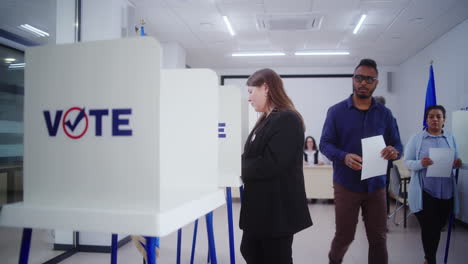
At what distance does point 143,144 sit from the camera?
887 millimetres

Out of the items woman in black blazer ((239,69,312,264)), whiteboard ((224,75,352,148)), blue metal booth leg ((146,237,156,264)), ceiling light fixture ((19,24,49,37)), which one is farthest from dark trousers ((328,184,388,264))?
whiteboard ((224,75,352,148))

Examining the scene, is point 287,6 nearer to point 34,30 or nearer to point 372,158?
point 34,30

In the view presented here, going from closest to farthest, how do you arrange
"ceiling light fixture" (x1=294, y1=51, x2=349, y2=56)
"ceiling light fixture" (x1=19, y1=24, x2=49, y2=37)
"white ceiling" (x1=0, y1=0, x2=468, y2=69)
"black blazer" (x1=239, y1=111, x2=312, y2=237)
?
1. "black blazer" (x1=239, y1=111, x2=312, y2=237)
2. "ceiling light fixture" (x1=19, y1=24, x2=49, y2=37)
3. "white ceiling" (x1=0, y1=0, x2=468, y2=69)
4. "ceiling light fixture" (x1=294, y1=51, x2=349, y2=56)

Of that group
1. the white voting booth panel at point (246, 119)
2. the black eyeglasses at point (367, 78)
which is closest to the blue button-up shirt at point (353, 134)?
the black eyeglasses at point (367, 78)

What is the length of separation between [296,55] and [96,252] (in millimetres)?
5476

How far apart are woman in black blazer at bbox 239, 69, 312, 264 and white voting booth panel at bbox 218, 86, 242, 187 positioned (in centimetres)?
86

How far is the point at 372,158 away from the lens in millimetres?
1947

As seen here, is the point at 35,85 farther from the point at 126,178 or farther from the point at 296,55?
the point at 296,55

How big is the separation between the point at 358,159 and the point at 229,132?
901 millimetres

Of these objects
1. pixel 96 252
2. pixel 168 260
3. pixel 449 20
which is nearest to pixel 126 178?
pixel 168 260

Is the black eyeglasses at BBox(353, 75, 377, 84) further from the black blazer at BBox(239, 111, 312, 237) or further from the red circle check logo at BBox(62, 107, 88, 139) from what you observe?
the red circle check logo at BBox(62, 107, 88, 139)

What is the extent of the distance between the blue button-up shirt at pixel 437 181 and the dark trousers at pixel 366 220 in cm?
73

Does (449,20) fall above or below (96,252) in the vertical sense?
above

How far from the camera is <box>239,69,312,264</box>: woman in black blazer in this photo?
1.47m
